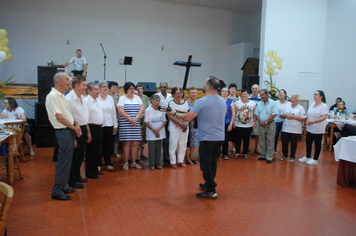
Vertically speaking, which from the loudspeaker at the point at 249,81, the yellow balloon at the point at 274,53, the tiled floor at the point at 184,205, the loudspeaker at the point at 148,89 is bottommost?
the tiled floor at the point at 184,205

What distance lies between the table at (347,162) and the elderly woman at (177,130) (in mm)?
2705

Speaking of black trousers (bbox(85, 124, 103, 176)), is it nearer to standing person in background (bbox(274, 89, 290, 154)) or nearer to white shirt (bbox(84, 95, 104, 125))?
white shirt (bbox(84, 95, 104, 125))

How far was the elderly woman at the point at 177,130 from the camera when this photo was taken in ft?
17.1

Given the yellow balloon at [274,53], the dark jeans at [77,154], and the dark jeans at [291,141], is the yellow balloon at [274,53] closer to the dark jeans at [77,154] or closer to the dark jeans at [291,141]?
the dark jeans at [291,141]

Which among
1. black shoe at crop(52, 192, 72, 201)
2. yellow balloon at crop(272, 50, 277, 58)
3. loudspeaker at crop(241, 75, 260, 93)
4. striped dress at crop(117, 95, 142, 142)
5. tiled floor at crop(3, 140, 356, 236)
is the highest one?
yellow balloon at crop(272, 50, 277, 58)

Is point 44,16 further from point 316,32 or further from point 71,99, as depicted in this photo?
point 316,32

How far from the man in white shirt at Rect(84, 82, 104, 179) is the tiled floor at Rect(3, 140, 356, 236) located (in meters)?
0.29

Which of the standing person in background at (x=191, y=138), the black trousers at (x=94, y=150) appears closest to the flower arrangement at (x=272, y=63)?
the standing person in background at (x=191, y=138)

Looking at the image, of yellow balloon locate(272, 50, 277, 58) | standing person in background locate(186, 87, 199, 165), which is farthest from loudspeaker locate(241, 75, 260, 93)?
standing person in background locate(186, 87, 199, 165)

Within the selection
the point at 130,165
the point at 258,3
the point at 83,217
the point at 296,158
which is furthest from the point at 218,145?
the point at 258,3

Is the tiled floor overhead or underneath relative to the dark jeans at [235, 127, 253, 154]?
underneath

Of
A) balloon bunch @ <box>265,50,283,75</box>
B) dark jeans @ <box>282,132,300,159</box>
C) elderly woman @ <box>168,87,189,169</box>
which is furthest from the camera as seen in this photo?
balloon bunch @ <box>265,50,283,75</box>

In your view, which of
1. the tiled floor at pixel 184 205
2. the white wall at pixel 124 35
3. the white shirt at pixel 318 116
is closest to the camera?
the tiled floor at pixel 184 205

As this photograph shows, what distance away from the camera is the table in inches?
178
